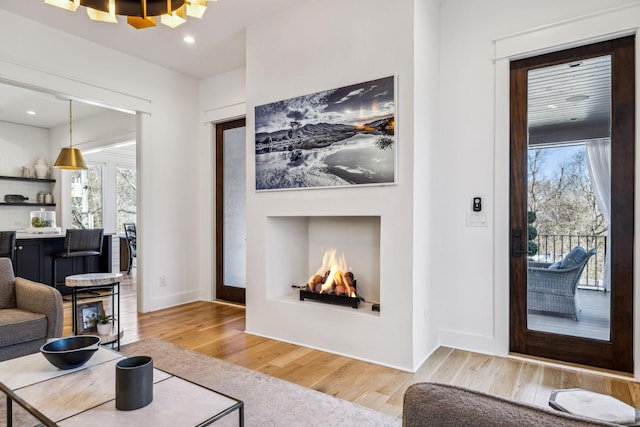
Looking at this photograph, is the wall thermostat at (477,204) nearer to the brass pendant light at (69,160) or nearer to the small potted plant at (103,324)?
the small potted plant at (103,324)

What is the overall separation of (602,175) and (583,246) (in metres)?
0.55

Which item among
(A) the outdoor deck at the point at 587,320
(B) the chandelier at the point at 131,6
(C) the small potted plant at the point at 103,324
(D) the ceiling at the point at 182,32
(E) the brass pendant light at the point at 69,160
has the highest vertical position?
(D) the ceiling at the point at 182,32

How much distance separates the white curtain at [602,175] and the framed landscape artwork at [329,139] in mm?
1486

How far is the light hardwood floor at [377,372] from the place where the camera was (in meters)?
2.40

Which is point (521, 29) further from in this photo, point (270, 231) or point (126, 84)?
point (126, 84)

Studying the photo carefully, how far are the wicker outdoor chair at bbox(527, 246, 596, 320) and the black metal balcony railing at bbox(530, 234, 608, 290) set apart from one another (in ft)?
0.11

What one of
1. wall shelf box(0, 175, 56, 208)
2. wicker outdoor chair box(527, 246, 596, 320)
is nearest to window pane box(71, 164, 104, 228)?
wall shelf box(0, 175, 56, 208)

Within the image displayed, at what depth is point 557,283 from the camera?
2.92 m

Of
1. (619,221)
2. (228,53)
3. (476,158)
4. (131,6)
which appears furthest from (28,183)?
(619,221)

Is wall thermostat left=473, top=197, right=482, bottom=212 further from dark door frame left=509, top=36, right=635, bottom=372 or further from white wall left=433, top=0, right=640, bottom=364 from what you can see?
dark door frame left=509, top=36, right=635, bottom=372

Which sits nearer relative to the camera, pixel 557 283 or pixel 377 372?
pixel 377 372

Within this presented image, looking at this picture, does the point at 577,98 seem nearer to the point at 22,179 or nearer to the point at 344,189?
the point at 344,189

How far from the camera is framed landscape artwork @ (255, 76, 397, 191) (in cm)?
288

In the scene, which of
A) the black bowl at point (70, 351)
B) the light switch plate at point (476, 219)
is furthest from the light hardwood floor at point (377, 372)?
the black bowl at point (70, 351)
